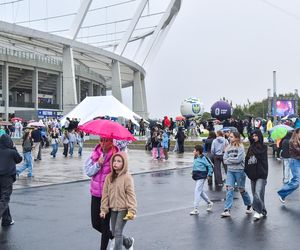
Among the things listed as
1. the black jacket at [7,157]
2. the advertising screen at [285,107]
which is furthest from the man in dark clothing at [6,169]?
the advertising screen at [285,107]

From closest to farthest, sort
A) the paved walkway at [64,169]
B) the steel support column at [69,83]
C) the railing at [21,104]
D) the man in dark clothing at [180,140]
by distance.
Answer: the paved walkway at [64,169]
the man in dark clothing at [180,140]
the steel support column at [69,83]
the railing at [21,104]

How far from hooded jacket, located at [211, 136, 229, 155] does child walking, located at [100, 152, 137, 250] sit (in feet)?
26.0

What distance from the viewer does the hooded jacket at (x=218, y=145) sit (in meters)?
13.6

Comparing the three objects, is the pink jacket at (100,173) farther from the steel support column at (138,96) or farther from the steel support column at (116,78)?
the steel support column at (138,96)

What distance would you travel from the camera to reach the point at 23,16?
61.1 metres

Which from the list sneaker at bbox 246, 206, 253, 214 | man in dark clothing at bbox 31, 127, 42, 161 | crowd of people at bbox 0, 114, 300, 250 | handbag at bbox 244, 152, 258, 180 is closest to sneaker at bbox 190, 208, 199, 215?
crowd of people at bbox 0, 114, 300, 250

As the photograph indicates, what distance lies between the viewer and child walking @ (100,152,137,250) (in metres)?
5.84

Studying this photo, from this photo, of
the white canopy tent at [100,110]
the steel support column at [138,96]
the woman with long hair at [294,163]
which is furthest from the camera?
the steel support column at [138,96]

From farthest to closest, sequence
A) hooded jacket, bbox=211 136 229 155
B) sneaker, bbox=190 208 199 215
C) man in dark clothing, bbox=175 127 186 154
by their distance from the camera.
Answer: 1. man in dark clothing, bbox=175 127 186 154
2. hooded jacket, bbox=211 136 229 155
3. sneaker, bbox=190 208 199 215

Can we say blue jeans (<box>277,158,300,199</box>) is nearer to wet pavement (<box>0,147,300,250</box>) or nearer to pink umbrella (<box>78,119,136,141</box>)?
wet pavement (<box>0,147,300,250</box>)

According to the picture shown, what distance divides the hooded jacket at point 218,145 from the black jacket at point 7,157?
21.2 ft

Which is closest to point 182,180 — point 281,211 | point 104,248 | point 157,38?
point 281,211

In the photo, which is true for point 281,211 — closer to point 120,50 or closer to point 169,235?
point 169,235

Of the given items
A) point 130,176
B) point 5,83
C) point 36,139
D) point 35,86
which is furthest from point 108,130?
point 35,86
